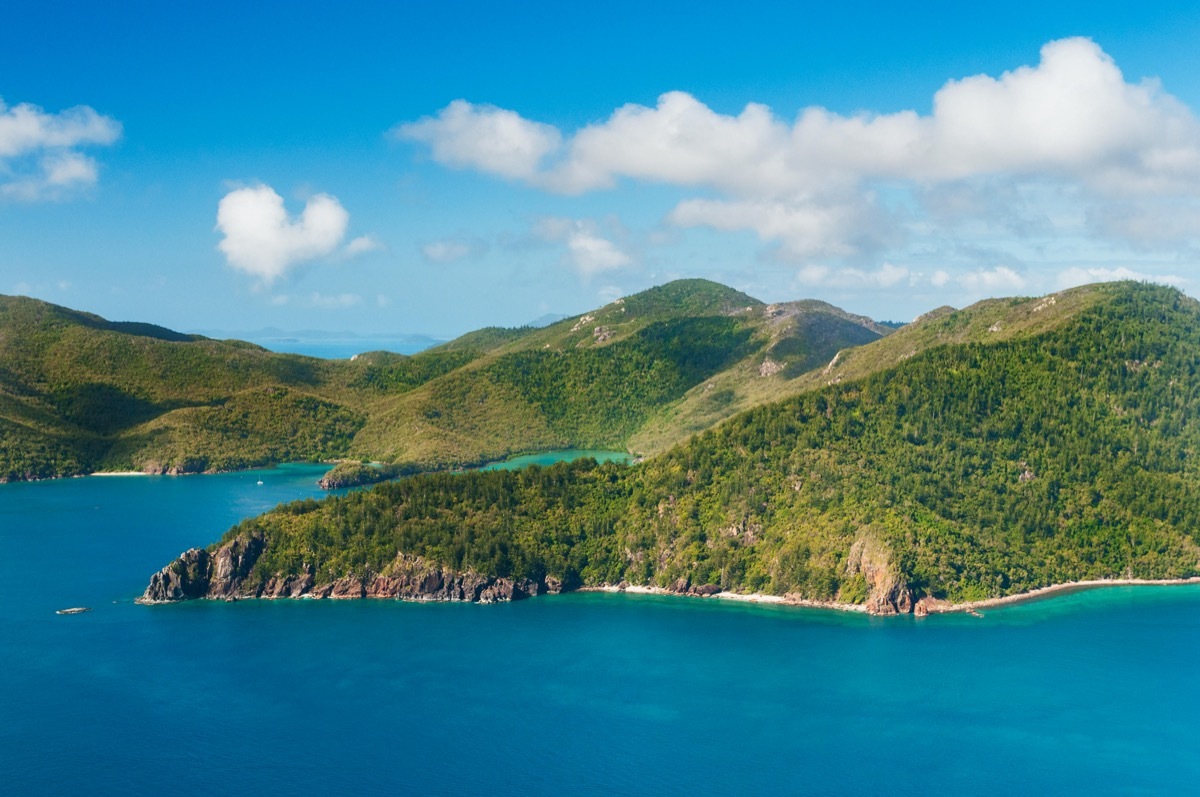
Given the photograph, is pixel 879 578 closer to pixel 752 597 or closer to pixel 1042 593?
pixel 752 597

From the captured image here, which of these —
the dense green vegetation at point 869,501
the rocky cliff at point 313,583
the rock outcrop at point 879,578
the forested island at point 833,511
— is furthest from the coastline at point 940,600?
the rocky cliff at point 313,583

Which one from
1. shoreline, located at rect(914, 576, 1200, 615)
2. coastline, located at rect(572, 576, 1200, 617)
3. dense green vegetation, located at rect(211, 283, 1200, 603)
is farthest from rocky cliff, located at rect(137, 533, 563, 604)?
shoreline, located at rect(914, 576, 1200, 615)

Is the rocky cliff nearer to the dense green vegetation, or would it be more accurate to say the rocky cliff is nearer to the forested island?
the forested island

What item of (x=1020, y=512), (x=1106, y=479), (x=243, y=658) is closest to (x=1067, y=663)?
(x=1020, y=512)

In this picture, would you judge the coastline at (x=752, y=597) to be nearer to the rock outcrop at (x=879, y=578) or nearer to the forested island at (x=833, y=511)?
the forested island at (x=833, y=511)

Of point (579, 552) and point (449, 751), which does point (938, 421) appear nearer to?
point (579, 552)

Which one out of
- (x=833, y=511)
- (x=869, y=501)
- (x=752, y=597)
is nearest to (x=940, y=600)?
(x=869, y=501)
